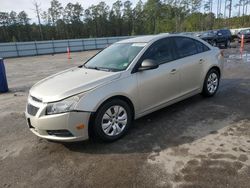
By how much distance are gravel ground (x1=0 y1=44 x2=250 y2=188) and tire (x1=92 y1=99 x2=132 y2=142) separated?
6.2 inches

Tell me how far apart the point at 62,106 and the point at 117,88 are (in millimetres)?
890

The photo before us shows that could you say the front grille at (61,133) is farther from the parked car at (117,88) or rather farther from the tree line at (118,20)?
the tree line at (118,20)

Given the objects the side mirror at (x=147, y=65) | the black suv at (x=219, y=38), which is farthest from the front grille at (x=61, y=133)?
the black suv at (x=219, y=38)

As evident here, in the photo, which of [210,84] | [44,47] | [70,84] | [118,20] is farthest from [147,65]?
[118,20]

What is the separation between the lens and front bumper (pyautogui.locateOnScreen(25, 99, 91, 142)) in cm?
334

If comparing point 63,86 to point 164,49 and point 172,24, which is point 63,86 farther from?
point 172,24

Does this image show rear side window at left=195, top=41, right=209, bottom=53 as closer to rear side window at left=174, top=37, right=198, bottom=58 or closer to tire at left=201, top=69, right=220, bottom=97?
rear side window at left=174, top=37, right=198, bottom=58

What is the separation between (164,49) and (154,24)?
69322mm

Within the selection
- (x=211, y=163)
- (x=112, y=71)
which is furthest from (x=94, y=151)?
(x=211, y=163)

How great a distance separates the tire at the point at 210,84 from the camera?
554cm

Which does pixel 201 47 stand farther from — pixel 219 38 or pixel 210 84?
pixel 219 38

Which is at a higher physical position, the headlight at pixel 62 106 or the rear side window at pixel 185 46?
the rear side window at pixel 185 46

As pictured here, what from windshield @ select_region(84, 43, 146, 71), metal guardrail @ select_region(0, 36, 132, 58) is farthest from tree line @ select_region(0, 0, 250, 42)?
windshield @ select_region(84, 43, 146, 71)

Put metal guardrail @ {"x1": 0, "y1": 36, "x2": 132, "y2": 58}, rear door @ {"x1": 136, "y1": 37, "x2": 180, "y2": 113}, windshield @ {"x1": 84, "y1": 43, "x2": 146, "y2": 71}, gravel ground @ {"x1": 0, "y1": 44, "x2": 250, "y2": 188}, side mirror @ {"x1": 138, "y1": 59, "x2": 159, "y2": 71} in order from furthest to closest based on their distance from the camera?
metal guardrail @ {"x1": 0, "y1": 36, "x2": 132, "y2": 58} → windshield @ {"x1": 84, "y1": 43, "x2": 146, "y2": 71} → rear door @ {"x1": 136, "y1": 37, "x2": 180, "y2": 113} → side mirror @ {"x1": 138, "y1": 59, "x2": 159, "y2": 71} → gravel ground @ {"x1": 0, "y1": 44, "x2": 250, "y2": 188}
